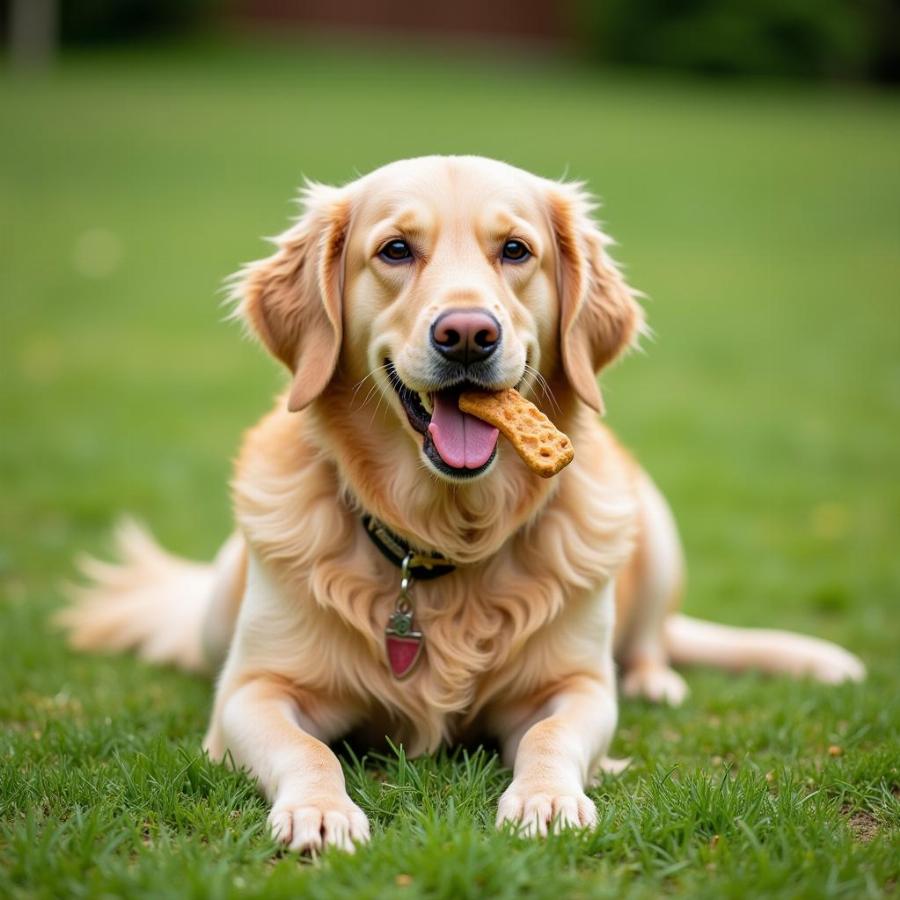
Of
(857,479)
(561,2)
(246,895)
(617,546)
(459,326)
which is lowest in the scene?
(857,479)

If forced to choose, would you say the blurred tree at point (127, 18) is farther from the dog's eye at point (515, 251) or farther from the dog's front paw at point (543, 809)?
the dog's front paw at point (543, 809)

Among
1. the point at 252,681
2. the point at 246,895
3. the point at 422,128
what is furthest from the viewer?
the point at 422,128

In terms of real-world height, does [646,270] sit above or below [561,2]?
below

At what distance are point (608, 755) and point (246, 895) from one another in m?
1.64

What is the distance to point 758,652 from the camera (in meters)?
4.94

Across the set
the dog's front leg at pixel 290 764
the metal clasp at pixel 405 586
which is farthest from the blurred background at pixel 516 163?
the dog's front leg at pixel 290 764

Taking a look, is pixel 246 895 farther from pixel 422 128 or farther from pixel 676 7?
pixel 676 7

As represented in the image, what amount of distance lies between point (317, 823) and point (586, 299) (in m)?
1.90

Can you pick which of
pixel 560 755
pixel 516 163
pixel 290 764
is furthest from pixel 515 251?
pixel 516 163

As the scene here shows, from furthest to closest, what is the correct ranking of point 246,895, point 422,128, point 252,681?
1. point 422,128
2. point 252,681
3. point 246,895

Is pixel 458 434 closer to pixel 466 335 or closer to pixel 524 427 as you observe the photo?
pixel 524 427

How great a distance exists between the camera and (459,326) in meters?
3.22

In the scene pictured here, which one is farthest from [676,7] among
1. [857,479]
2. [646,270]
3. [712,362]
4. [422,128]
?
[857,479]

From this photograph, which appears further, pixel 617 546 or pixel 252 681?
pixel 617 546
